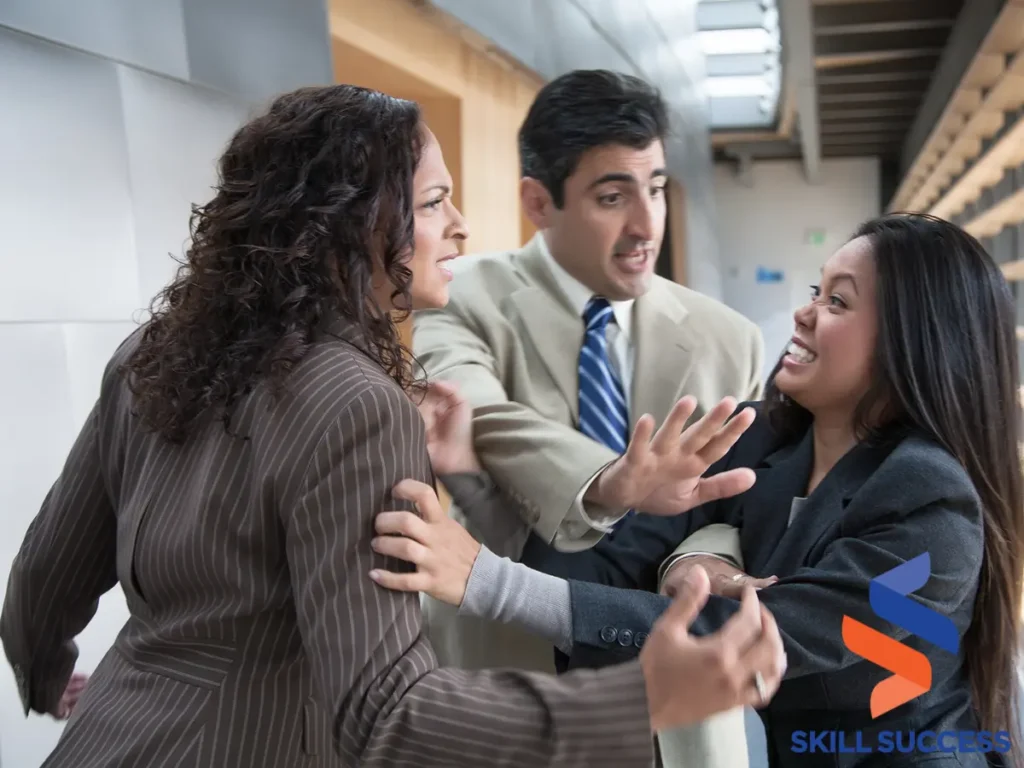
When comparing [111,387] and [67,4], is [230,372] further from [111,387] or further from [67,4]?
[67,4]

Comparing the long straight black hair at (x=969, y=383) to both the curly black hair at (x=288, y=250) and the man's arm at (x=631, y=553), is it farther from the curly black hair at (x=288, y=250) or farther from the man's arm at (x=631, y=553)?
the curly black hair at (x=288, y=250)

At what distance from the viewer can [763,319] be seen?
12680 millimetres

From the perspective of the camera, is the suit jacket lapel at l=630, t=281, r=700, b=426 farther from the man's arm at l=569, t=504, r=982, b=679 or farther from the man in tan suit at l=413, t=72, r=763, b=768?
the man's arm at l=569, t=504, r=982, b=679

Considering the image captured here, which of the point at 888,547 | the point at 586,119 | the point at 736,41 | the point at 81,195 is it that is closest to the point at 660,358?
the point at 586,119

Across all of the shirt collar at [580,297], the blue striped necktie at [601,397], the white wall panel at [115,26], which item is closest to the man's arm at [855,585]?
the blue striped necktie at [601,397]

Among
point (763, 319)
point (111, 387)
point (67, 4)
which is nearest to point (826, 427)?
point (111, 387)

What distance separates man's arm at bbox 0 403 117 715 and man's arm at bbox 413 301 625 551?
1.92ft

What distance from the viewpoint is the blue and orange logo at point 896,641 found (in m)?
1.16

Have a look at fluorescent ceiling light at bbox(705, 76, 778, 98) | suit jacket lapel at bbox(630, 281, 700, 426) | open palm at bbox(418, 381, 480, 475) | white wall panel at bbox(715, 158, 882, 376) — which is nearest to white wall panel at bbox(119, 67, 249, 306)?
open palm at bbox(418, 381, 480, 475)

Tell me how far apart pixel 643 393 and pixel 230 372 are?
87 cm

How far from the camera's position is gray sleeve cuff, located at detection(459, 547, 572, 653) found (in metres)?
1.22

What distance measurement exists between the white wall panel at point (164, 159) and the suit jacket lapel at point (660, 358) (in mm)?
953

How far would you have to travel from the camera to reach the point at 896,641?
120 centimetres

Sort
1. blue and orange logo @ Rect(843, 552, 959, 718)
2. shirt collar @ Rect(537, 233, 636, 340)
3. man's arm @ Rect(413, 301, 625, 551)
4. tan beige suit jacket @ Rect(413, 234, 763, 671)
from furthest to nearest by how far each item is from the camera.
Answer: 1. shirt collar @ Rect(537, 233, 636, 340)
2. tan beige suit jacket @ Rect(413, 234, 763, 671)
3. man's arm @ Rect(413, 301, 625, 551)
4. blue and orange logo @ Rect(843, 552, 959, 718)
